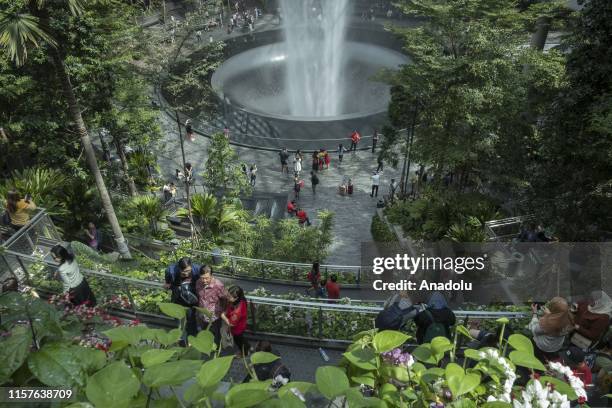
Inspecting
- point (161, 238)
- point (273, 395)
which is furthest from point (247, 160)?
point (273, 395)

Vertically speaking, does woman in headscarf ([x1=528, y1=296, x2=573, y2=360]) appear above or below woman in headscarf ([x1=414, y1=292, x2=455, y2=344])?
below

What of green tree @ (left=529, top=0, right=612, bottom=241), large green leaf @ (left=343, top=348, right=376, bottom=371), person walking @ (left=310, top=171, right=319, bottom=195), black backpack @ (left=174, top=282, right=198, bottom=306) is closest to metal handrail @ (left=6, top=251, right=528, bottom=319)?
black backpack @ (left=174, top=282, right=198, bottom=306)

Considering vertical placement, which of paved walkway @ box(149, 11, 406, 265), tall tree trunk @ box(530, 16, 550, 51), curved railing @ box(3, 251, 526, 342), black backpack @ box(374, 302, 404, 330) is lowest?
paved walkway @ box(149, 11, 406, 265)

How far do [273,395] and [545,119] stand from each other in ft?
27.8

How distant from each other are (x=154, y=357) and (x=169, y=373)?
0.35ft

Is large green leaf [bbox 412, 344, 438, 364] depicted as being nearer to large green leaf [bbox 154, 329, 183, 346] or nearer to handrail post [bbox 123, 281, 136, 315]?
large green leaf [bbox 154, 329, 183, 346]

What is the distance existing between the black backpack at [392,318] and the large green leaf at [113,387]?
10.6ft

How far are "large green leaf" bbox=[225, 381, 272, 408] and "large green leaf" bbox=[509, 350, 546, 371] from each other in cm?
84

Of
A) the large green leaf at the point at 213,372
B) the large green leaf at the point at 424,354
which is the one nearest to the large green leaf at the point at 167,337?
the large green leaf at the point at 213,372

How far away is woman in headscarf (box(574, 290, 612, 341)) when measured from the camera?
4941 mm

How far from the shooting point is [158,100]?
21.7m

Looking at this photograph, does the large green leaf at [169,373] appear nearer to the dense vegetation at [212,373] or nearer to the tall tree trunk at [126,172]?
the dense vegetation at [212,373]

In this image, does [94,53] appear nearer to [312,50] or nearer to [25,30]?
[25,30]

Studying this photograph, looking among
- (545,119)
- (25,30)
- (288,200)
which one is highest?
(25,30)
